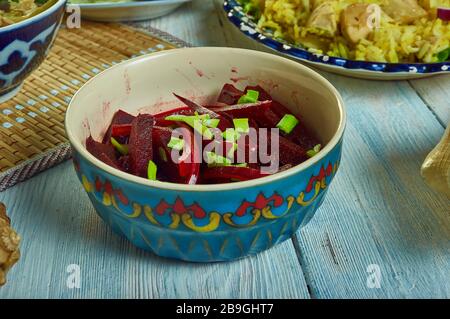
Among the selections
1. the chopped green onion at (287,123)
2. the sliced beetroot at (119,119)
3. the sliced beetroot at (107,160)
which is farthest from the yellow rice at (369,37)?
the sliced beetroot at (107,160)

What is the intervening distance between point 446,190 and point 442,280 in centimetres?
14

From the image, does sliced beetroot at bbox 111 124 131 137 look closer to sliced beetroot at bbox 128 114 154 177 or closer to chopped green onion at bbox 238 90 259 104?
sliced beetroot at bbox 128 114 154 177

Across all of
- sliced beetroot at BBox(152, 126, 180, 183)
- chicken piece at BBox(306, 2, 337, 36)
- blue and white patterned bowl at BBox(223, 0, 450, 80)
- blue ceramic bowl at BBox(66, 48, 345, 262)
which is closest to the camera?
blue ceramic bowl at BBox(66, 48, 345, 262)

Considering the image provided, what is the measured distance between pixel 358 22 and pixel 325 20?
0.23ft

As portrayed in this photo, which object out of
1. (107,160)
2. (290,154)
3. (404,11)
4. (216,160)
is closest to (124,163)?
(107,160)

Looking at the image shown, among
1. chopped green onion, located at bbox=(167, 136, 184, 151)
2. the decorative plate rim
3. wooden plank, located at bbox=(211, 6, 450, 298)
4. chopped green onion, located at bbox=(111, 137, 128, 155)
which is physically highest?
chopped green onion, located at bbox=(167, 136, 184, 151)

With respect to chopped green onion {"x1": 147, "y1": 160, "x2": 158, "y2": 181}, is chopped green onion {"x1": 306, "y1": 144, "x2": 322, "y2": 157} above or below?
above

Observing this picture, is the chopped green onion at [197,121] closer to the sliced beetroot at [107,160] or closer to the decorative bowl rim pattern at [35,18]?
the sliced beetroot at [107,160]

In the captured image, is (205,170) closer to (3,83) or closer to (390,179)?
(390,179)

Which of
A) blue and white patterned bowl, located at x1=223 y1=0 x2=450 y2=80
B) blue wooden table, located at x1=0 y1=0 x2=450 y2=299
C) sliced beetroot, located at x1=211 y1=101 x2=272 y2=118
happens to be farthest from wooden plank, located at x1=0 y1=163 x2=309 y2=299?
blue and white patterned bowl, located at x1=223 y1=0 x2=450 y2=80

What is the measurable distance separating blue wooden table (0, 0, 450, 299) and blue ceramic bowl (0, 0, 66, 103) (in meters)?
0.19

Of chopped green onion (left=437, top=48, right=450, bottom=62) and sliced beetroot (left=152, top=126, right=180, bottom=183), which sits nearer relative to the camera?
sliced beetroot (left=152, top=126, right=180, bottom=183)

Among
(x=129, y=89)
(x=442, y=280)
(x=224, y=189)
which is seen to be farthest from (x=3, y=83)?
(x=442, y=280)

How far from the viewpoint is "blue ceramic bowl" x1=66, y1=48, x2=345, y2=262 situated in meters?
0.78
